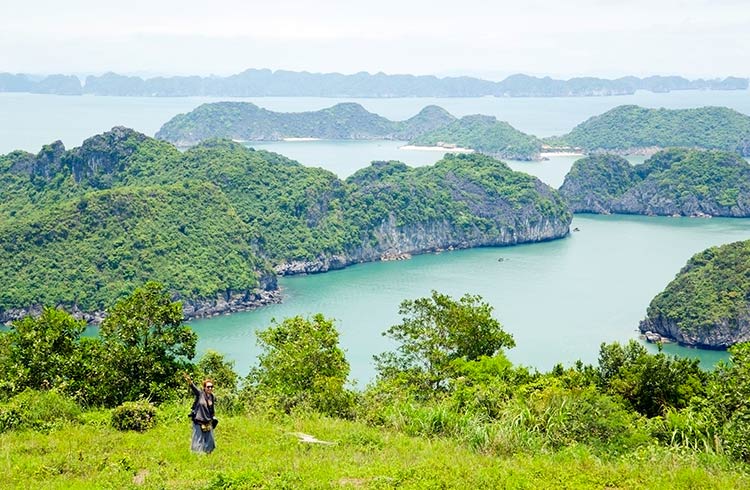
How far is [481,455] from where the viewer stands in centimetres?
1117

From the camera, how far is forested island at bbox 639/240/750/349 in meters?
42.2

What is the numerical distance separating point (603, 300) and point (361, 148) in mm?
98100

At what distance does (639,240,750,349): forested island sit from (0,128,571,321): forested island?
910 inches

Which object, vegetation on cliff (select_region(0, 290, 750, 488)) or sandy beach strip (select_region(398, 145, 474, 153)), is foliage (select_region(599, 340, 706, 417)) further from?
sandy beach strip (select_region(398, 145, 474, 153))

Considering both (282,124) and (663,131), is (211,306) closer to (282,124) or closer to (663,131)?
(663,131)

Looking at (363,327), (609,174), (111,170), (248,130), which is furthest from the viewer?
(248,130)

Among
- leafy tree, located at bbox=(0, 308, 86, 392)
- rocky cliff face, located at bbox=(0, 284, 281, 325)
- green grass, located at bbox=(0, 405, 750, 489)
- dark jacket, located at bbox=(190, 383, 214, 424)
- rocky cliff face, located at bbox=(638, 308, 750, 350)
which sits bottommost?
rocky cliff face, located at bbox=(0, 284, 281, 325)

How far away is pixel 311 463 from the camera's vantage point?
34.2ft

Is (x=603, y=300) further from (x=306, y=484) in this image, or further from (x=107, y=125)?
(x=107, y=125)

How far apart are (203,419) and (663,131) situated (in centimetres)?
13456

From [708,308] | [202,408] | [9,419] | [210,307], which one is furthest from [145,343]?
[708,308]

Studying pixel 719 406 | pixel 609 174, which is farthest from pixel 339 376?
pixel 609 174

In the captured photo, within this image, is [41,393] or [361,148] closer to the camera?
[41,393]

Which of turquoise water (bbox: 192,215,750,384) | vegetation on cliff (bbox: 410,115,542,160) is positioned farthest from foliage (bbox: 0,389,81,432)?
vegetation on cliff (bbox: 410,115,542,160)
